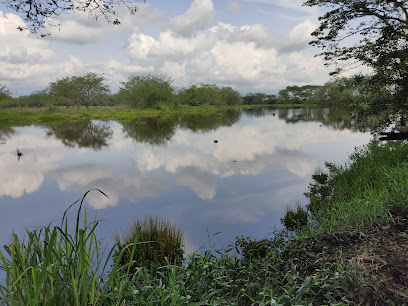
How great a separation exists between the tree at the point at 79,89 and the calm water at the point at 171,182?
43743 millimetres

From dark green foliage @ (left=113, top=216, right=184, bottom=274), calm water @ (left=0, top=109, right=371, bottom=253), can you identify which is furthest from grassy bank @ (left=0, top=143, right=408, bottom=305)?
calm water @ (left=0, top=109, right=371, bottom=253)

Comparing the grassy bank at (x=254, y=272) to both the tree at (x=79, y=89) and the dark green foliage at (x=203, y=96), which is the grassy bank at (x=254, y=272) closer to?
the tree at (x=79, y=89)

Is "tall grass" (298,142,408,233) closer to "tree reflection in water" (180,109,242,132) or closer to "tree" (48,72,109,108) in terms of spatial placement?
"tree reflection in water" (180,109,242,132)

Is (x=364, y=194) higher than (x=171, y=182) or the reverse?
higher

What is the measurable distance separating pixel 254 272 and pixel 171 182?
8.24m

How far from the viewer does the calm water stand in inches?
309

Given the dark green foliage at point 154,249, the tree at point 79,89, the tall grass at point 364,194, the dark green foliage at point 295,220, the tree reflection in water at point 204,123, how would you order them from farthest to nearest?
the tree at point 79,89 < the tree reflection in water at point 204,123 < the dark green foliage at point 295,220 < the dark green foliage at point 154,249 < the tall grass at point 364,194

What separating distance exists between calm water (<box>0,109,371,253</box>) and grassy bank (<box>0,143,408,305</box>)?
36.4 inches

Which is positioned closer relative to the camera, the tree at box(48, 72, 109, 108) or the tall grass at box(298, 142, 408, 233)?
the tall grass at box(298, 142, 408, 233)

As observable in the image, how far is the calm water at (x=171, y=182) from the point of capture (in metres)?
7.85

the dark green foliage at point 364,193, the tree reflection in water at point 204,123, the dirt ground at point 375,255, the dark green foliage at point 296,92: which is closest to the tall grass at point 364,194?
the dark green foliage at point 364,193

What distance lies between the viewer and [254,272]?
4125 mm

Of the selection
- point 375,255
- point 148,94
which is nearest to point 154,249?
point 375,255

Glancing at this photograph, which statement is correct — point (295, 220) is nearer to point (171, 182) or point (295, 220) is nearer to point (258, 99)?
point (171, 182)
